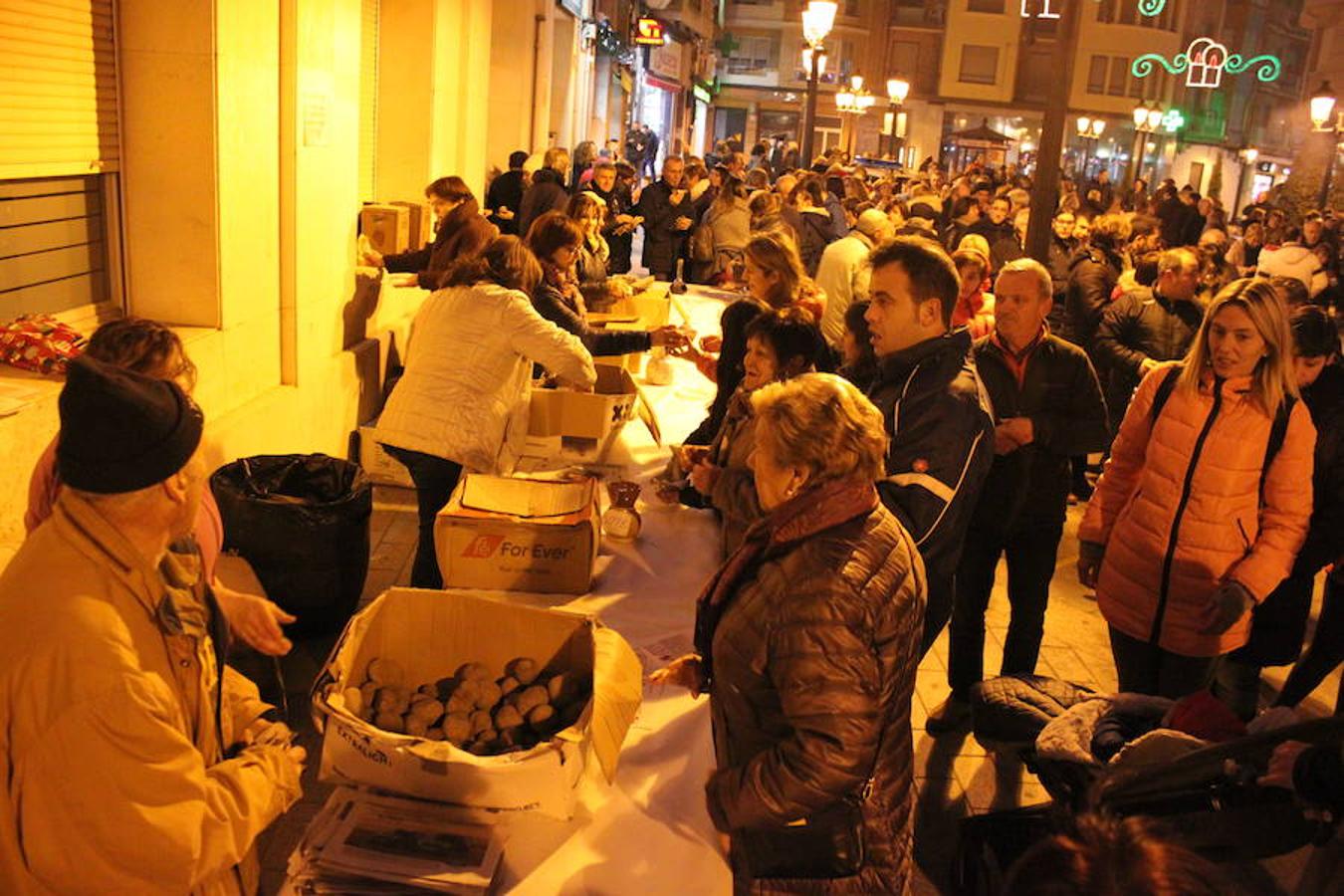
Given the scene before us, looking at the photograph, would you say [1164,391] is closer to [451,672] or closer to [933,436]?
[933,436]

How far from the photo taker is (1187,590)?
13.2ft

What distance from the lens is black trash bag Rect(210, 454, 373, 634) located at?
470 centimetres

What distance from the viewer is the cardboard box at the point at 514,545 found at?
144 inches

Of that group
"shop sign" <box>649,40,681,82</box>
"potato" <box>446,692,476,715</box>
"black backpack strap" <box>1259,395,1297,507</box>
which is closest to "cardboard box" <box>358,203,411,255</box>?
"potato" <box>446,692,476,715</box>

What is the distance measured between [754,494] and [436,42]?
7.06 metres

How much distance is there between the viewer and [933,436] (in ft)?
10.8

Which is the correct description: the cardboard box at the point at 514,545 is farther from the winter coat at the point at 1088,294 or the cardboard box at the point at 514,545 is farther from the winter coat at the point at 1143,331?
the winter coat at the point at 1088,294

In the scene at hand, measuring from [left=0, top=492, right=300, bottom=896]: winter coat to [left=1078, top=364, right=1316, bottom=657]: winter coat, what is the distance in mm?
3223

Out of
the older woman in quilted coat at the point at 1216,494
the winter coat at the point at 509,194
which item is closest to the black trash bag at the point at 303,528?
the older woman in quilted coat at the point at 1216,494

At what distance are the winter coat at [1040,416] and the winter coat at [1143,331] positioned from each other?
296 centimetres

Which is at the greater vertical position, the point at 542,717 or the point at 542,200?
the point at 542,200

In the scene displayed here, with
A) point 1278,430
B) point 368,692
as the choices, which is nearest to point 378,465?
point 368,692

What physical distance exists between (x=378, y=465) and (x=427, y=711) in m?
4.63

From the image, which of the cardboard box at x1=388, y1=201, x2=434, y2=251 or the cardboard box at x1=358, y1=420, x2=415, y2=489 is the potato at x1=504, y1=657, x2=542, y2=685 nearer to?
the cardboard box at x1=358, y1=420, x2=415, y2=489
